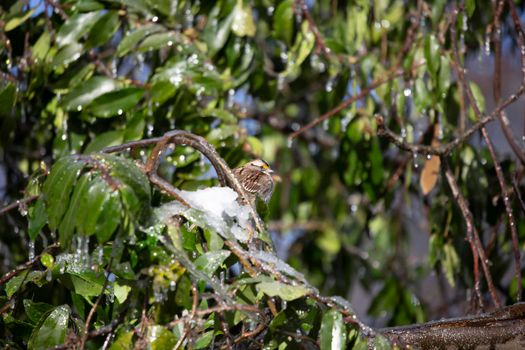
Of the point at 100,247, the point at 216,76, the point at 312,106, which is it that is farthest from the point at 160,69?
the point at 312,106

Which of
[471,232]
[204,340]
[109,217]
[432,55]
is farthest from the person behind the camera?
[432,55]

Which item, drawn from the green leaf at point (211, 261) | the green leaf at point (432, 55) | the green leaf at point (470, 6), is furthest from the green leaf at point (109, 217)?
the green leaf at point (470, 6)

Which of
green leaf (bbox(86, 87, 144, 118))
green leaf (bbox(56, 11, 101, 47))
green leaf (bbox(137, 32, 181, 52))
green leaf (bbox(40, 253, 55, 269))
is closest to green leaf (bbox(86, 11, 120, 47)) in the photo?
green leaf (bbox(56, 11, 101, 47))

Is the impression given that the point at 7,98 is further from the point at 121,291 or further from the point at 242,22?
the point at 121,291

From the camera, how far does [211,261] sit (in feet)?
7.11

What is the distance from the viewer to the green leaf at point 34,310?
2410 millimetres

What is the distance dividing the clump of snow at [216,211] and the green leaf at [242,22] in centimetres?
144

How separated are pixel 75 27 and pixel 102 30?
0.11 meters

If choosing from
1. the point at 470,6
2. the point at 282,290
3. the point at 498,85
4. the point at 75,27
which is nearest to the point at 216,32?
the point at 75,27

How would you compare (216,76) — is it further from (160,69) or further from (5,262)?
(5,262)

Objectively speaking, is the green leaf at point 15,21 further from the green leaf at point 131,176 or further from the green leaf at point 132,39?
the green leaf at point 131,176

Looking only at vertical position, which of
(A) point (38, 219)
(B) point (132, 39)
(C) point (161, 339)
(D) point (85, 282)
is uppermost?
(B) point (132, 39)

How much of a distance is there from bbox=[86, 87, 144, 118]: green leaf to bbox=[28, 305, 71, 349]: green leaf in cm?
130

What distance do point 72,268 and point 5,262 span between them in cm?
163
